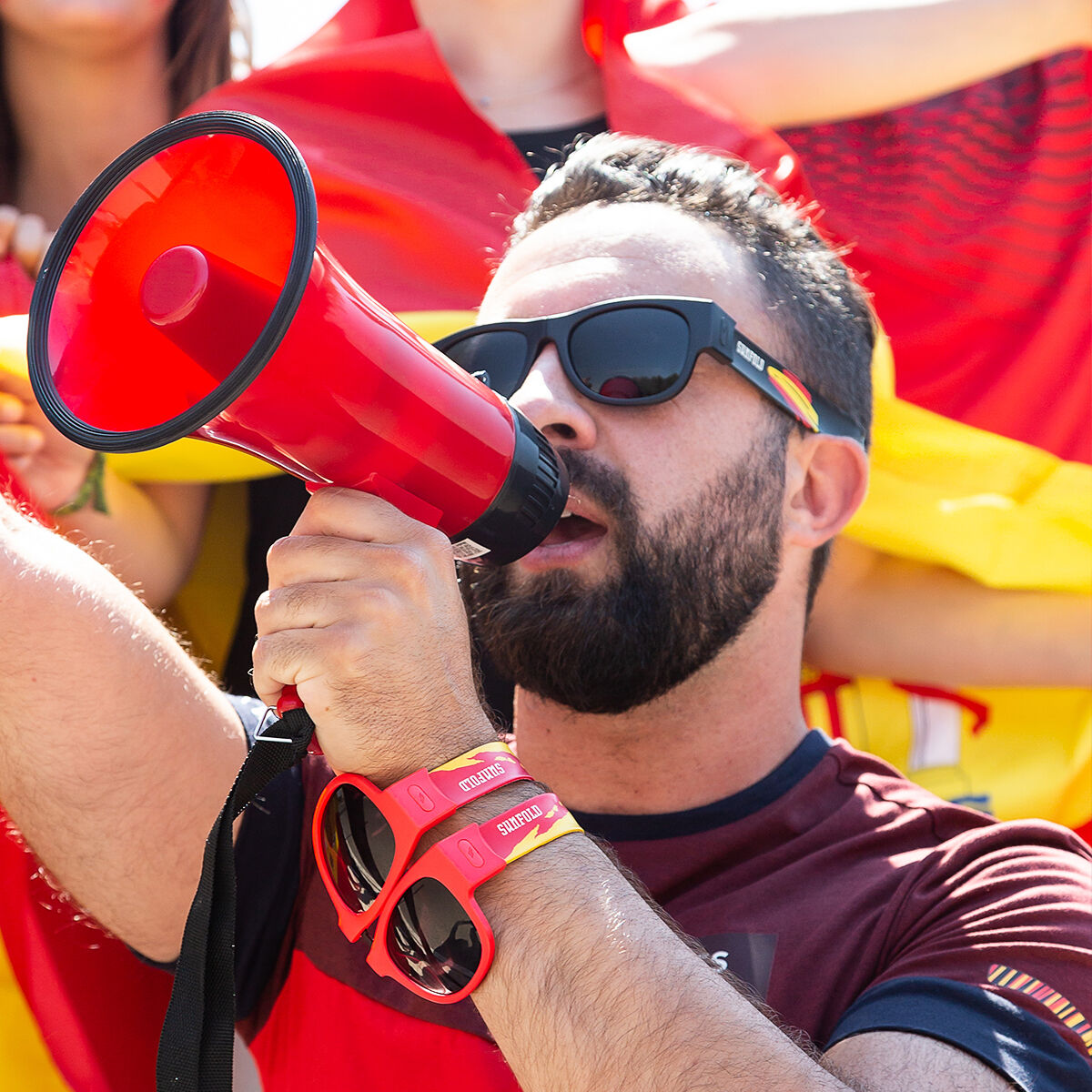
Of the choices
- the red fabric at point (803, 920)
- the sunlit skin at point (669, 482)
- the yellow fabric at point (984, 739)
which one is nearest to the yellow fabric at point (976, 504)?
the yellow fabric at point (984, 739)

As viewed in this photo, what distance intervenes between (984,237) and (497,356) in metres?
1.46

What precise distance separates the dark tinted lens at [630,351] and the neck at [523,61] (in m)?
1.08

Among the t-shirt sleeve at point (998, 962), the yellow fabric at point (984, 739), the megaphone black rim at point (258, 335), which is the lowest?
the yellow fabric at point (984, 739)

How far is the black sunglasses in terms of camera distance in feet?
6.04

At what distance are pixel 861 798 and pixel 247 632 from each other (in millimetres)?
1217

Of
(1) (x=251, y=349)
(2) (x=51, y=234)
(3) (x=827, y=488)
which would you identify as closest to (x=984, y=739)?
(3) (x=827, y=488)

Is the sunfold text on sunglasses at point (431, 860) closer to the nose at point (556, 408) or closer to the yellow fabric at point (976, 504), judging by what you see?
the nose at point (556, 408)

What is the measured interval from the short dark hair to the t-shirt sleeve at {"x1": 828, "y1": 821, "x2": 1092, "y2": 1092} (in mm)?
651

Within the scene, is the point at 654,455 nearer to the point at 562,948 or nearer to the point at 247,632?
the point at 562,948

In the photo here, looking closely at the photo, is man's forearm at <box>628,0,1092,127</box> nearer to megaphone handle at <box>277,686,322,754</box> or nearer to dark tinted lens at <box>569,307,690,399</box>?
dark tinted lens at <box>569,307,690,399</box>

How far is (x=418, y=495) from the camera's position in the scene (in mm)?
1360

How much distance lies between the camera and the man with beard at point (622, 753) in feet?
4.25

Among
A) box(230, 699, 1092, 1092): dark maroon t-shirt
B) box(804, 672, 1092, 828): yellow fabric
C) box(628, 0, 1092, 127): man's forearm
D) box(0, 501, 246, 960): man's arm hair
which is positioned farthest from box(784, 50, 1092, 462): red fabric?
box(0, 501, 246, 960): man's arm hair

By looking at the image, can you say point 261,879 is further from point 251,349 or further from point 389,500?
point 251,349
